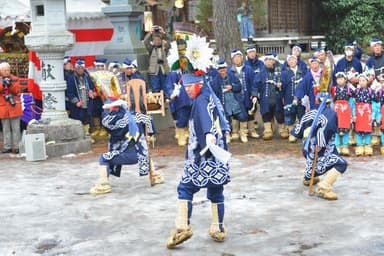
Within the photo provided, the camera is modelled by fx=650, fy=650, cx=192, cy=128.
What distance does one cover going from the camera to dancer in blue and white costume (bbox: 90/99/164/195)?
28.0 ft

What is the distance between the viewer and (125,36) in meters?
14.5

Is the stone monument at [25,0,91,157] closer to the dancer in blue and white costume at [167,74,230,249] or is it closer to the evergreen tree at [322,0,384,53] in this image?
the dancer in blue and white costume at [167,74,230,249]

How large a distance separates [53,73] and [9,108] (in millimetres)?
1010

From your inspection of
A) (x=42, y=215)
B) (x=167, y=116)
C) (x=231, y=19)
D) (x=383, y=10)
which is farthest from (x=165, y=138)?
(x=383, y=10)

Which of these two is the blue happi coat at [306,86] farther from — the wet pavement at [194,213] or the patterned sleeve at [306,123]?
the patterned sleeve at [306,123]

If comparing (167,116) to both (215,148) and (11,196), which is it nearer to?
(11,196)

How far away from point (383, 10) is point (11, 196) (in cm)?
1837

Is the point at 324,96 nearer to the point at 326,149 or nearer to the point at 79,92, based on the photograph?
the point at 326,149

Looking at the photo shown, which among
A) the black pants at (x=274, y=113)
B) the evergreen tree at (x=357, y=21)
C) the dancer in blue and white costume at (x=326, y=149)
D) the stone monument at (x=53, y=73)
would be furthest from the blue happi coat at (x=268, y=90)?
the evergreen tree at (x=357, y=21)

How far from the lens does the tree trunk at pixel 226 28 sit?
15789mm

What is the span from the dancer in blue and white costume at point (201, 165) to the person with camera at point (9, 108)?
6.09 meters

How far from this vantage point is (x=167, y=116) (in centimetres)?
1484

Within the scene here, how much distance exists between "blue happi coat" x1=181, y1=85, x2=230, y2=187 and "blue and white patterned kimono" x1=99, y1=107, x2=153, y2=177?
7.54 ft

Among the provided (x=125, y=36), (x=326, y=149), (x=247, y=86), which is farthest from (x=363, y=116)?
(x=125, y=36)
